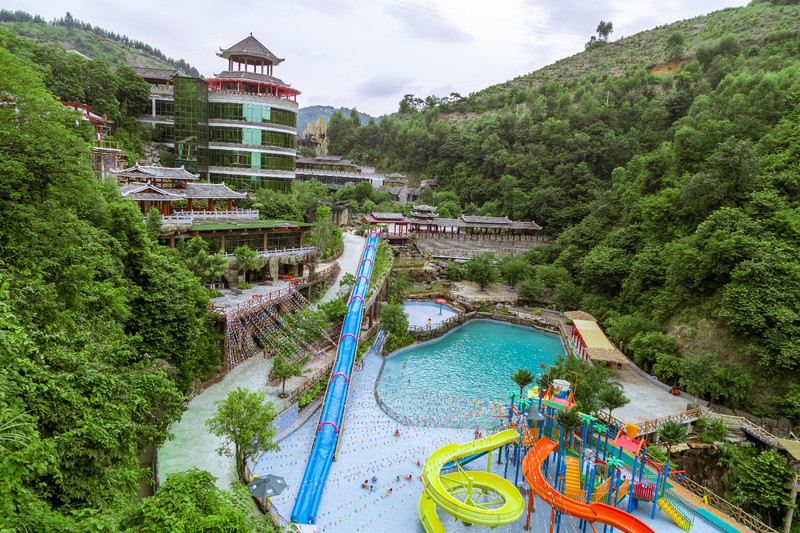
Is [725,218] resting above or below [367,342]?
above

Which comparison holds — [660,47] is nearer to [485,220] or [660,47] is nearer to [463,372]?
[485,220]

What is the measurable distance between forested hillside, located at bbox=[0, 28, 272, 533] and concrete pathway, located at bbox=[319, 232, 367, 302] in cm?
1113

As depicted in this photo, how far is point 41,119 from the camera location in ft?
42.7

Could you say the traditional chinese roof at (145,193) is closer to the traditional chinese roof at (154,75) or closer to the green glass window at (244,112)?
the green glass window at (244,112)

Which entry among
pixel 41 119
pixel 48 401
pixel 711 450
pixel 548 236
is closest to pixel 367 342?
pixel 711 450

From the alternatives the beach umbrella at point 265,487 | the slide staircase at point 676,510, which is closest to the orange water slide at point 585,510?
the slide staircase at point 676,510

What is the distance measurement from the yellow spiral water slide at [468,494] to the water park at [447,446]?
0.05 m

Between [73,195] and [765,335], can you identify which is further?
[765,335]

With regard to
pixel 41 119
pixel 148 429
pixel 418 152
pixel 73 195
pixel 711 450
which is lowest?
pixel 711 450

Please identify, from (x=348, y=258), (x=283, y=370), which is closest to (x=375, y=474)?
(x=283, y=370)

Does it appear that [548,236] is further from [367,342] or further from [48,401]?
[48,401]

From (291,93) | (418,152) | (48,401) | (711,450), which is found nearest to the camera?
(48,401)

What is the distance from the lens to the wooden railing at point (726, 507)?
1562cm

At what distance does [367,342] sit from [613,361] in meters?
14.1
